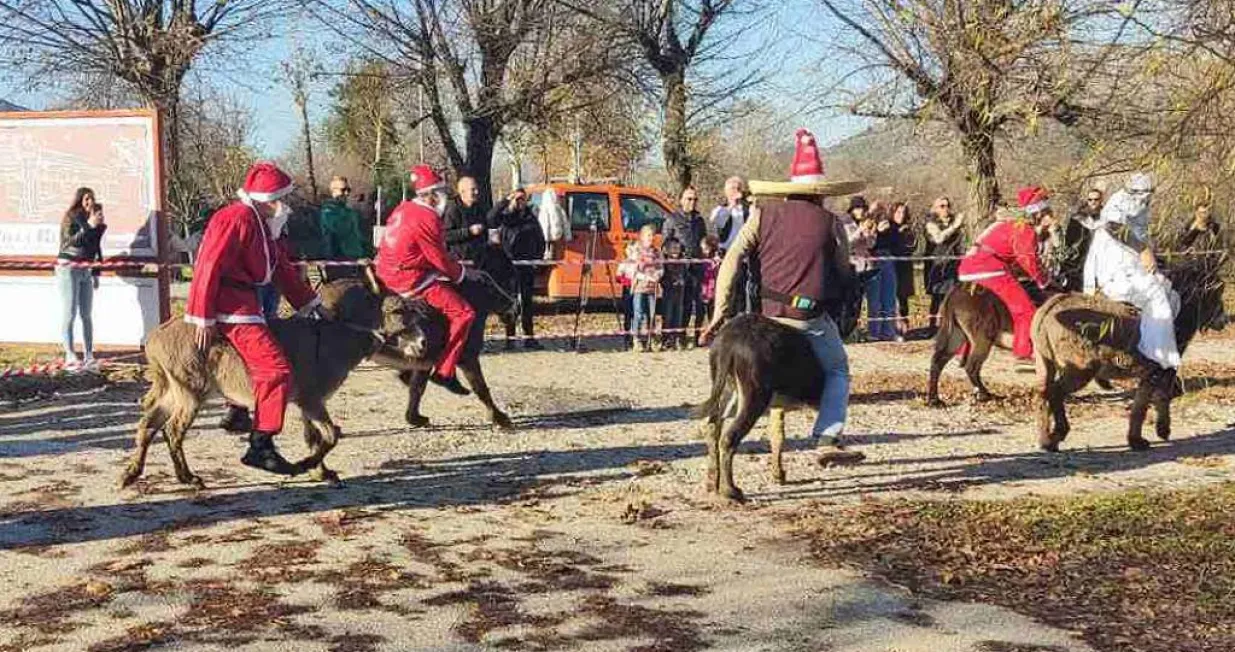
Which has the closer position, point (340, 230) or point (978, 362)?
point (978, 362)

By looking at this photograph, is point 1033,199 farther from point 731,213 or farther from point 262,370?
point 731,213

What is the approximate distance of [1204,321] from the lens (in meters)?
9.52

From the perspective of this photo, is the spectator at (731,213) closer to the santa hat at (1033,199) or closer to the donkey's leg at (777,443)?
the donkey's leg at (777,443)

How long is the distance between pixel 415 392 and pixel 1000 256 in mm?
4713

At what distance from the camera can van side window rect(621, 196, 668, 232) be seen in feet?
59.8

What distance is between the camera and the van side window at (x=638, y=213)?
1823 cm

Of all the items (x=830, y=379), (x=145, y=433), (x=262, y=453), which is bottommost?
(x=262, y=453)

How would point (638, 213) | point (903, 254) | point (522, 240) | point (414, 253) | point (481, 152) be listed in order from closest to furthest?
point (414, 253) < point (522, 240) < point (903, 254) < point (638, 213) < point (481, 152)

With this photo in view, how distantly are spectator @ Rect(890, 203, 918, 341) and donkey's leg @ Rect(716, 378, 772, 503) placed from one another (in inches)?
349

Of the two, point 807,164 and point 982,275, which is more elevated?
point 807,164

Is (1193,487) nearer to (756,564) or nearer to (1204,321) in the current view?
(1204,321)

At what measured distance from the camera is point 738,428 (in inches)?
283

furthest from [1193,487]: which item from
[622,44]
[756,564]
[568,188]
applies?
[622,44]

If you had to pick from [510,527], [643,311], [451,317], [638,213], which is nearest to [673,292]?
[643,311]
